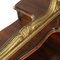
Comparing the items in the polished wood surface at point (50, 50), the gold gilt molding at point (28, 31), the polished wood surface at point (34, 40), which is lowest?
the polished wood surface at point (50, 50)

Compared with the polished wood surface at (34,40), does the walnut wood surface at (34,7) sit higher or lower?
higher

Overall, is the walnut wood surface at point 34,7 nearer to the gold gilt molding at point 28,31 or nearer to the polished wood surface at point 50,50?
the gold gilt molding at point 28,31

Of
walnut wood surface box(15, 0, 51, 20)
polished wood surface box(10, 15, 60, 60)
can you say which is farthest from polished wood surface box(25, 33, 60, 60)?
walnut wood surface box(15, 0, 51, 20)

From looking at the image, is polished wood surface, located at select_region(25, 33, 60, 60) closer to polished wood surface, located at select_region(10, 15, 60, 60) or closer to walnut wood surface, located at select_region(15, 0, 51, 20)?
polished wood surface, located at select_region(10, 15, 60, 60)

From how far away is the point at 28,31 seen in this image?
769 mm

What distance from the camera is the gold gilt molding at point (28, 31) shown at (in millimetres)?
689

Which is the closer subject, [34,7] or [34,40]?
[34,40]

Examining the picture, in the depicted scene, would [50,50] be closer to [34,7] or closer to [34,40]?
[34,40]

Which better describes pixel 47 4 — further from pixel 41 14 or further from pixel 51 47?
pixel 51 47

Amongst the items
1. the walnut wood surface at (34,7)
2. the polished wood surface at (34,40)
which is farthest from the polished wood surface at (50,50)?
the walnut wood surface at (34,7)

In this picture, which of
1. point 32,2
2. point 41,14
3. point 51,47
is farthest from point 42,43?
point 32,2

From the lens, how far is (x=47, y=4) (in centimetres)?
92

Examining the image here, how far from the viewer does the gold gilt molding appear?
69 centimetres

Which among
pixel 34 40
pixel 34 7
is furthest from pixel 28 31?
pixel 34 7
